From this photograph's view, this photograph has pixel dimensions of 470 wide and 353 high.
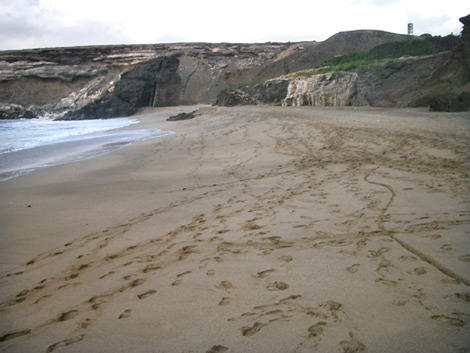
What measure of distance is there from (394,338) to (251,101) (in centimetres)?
1868

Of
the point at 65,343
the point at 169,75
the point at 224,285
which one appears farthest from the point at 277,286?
the point at 169,75

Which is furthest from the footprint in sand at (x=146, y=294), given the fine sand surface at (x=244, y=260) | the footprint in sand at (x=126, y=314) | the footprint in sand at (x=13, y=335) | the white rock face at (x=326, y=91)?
the white rock face at (x=326, y=91)

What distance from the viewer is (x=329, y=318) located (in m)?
1.46

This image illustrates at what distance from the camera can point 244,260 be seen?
85.1 inches

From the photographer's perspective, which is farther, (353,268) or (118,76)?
(118,76)

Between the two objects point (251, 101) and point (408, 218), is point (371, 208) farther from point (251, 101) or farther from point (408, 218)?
point (251, 101)

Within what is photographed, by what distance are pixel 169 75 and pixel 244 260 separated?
28688 mm

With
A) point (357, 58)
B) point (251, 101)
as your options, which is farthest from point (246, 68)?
point (251, 101)

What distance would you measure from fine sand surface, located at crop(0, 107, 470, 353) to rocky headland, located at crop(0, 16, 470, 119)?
45.5ft

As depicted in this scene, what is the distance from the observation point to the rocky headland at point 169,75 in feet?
61.5

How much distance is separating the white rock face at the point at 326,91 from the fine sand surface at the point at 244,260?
11340 mm

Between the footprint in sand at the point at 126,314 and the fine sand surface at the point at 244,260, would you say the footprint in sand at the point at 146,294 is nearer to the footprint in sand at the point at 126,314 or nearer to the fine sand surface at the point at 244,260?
the fine sand surface at the point at 244,260

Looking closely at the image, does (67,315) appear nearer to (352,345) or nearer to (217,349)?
(217,349)

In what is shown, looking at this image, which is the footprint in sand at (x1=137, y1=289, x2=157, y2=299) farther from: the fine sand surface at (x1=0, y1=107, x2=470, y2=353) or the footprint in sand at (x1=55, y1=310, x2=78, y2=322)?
the footprint in sand at (x1=55, y1=310, x2=78, y2=322)
